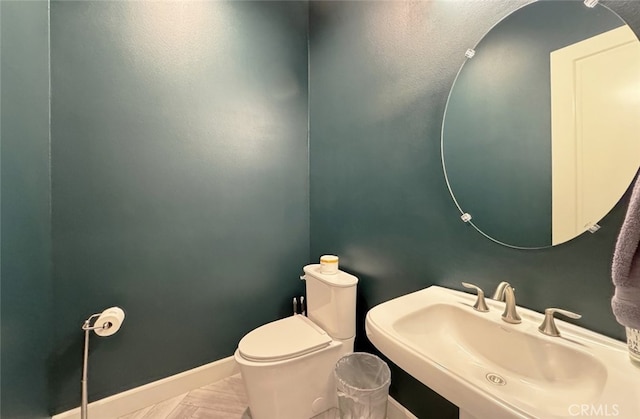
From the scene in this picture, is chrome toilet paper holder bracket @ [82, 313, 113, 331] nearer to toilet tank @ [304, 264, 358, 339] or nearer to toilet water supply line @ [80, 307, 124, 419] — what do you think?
toilet water supply line @ [80, 307, 124, 419]

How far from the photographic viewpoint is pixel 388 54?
1.36 m

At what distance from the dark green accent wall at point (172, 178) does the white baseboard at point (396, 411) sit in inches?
34.7

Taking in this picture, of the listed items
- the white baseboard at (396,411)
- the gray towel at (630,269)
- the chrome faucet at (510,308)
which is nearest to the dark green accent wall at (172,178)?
the white baseboard at (396,411)

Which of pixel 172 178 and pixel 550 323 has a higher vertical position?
pixel 172 178

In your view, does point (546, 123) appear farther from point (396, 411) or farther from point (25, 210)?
point (25, 210)

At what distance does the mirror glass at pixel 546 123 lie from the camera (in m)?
0.72

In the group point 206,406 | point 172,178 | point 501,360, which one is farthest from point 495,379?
point 172,178

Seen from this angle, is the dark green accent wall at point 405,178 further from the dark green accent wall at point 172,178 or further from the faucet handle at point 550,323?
the dark green accent wall at point 172,178

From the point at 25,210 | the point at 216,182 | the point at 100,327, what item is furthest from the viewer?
the point at 216,182

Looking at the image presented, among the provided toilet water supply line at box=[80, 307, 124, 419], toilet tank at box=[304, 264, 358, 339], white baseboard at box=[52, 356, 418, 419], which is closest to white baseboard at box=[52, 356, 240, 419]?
white baseboard at box=[52, 356, 418, 419]

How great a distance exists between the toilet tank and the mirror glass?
0.71m

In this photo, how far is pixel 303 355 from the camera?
1237mm

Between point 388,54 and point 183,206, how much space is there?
1.44 m

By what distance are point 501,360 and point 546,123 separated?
797mm
